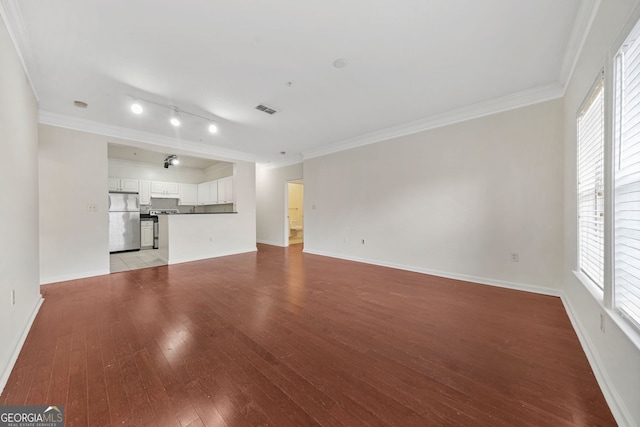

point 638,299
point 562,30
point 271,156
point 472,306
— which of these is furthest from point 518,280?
point 271,156

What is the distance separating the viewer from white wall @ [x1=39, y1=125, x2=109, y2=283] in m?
3.64

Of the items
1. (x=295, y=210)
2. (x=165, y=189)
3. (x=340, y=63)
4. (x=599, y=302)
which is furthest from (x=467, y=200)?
(x=165, y=189)

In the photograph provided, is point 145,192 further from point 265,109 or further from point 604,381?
point 604,381

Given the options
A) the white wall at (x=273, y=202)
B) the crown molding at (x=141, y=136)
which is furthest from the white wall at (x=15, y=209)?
the white wall at (x=273, y=202)

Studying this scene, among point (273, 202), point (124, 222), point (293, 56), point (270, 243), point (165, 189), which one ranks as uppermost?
point (293, 56)

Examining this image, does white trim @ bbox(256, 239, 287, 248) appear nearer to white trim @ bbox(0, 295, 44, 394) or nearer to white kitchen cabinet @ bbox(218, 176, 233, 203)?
white kitchen cabinet @ bbox(218, 176, 233, 203)

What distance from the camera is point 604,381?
146 centimetres

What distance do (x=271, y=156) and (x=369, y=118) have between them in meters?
3.46

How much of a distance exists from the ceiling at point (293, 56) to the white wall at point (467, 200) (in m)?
0.41

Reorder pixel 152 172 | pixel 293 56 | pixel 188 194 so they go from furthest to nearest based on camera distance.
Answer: pixel 188 194
pixel 152 172
pixel 293 56

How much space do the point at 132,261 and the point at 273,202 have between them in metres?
3.79

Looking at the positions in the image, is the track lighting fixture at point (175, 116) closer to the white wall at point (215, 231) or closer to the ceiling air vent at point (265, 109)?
the ceiling air vent at point (265, 109)

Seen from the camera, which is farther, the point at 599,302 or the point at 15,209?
the point at 15,209

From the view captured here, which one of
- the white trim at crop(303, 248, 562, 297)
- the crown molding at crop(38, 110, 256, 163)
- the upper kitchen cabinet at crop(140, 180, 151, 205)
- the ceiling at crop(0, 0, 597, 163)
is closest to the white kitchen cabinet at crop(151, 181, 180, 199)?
the upper kitchen cabinet at crop(140, 180, 151, 205)
